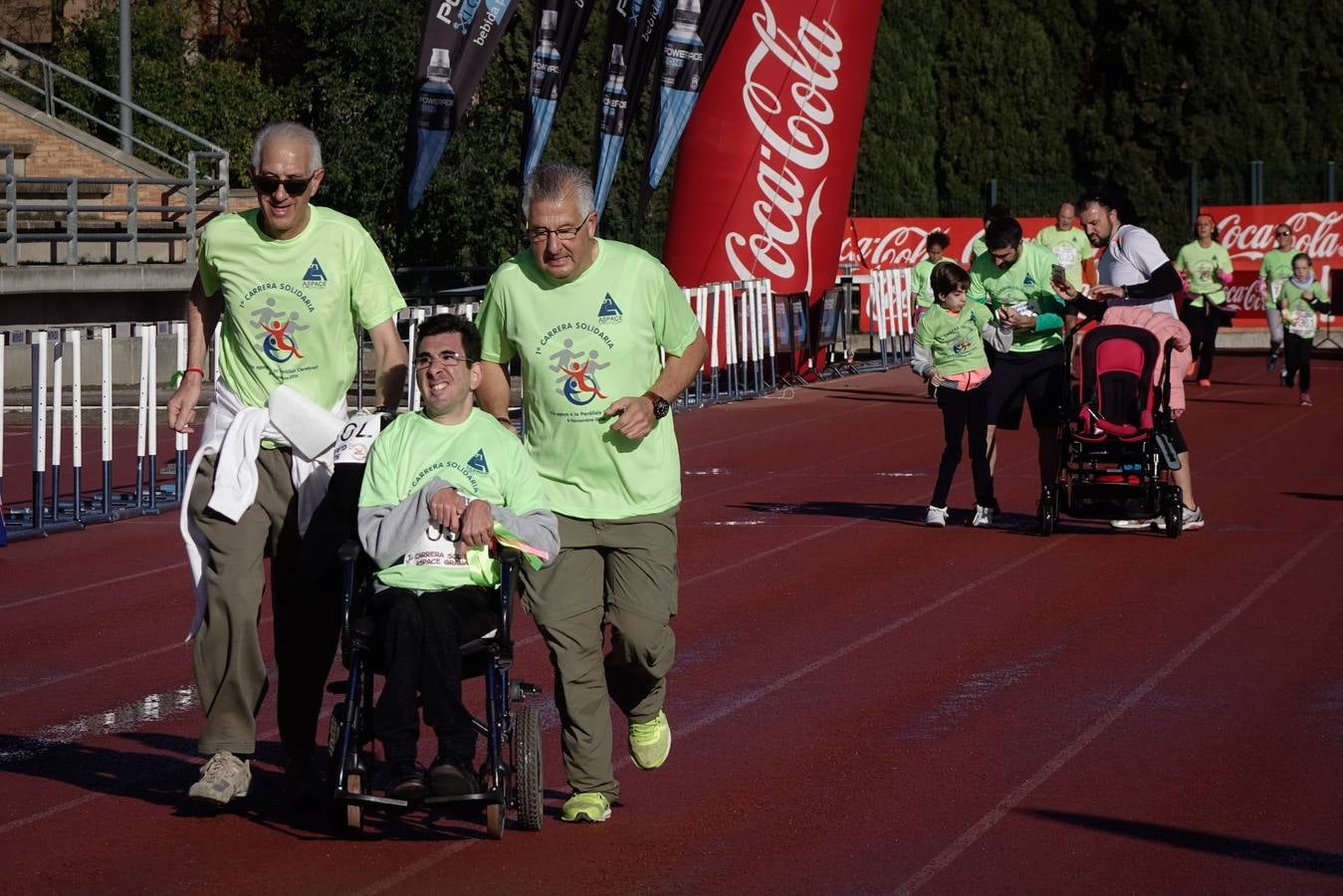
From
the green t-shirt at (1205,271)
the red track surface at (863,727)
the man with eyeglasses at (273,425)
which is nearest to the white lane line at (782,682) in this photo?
the red track surface at (863,727)

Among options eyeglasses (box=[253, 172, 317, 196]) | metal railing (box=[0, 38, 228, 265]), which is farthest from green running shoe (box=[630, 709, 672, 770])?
metal railing (box=[0, 38, 228, 265])

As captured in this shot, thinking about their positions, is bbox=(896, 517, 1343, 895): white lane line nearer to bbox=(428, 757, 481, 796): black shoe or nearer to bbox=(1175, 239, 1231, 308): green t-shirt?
bbox=(428, 757, 481, 796): black shoe

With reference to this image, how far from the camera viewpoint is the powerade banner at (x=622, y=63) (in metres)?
23.3

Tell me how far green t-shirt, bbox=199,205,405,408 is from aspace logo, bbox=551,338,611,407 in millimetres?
690

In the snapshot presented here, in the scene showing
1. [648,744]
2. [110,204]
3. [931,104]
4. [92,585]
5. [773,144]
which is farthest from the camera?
[931,104]

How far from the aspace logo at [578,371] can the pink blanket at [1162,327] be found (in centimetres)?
697

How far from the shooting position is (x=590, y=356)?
6465 mm

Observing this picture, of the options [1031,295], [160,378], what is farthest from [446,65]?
[1031,295]

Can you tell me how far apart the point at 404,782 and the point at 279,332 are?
153cm

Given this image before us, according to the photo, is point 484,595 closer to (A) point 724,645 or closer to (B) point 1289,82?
(A) point 724,645

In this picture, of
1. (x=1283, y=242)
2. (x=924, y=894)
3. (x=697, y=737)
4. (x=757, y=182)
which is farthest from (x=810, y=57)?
(x=924, y=894)

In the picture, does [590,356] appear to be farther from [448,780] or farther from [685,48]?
[685,48]

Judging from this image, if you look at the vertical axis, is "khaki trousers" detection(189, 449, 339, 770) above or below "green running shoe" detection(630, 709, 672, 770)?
above

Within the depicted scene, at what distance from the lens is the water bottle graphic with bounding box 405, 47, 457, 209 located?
2134cm
